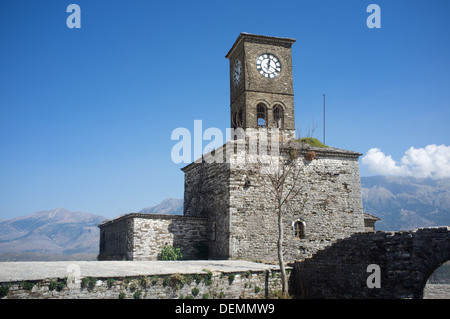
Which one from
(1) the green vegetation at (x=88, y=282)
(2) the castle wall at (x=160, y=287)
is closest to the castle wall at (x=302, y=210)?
(2) the castle wall at (x=160, y=287)

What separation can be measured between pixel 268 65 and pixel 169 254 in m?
14.4

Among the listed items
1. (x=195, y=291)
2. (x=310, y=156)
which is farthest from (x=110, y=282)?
(x=310, y=156)

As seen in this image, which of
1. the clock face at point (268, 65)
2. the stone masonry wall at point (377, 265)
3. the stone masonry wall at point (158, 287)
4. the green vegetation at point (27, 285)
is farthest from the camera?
the clock face at point (268, 65)

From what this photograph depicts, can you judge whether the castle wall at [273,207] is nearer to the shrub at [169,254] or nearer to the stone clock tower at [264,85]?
the shrub at [169,254]

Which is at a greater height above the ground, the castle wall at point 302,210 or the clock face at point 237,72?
the clock face at point 237,72

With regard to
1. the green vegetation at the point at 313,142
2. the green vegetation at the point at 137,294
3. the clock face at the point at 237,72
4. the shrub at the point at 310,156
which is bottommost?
the green vegetation at the point at 137,294

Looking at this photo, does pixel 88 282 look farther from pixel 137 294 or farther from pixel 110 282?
pixel 137 294

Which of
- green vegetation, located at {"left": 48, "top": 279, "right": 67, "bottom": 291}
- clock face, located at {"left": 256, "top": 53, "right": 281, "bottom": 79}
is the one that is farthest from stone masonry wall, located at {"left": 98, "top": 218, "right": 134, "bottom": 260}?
clock face, located at {"left": 256, "top": 53, "right": 281, "bottom": 79}

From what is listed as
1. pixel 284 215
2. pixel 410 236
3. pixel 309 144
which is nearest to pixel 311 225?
pixel 284 215

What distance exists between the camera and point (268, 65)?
24516 millimetres

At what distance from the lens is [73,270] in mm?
10750

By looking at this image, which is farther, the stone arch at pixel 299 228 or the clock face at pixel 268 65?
the clock face at pixel 268 65

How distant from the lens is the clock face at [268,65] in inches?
955
